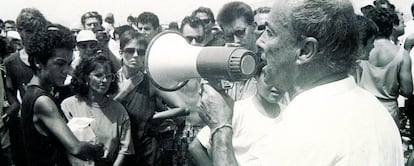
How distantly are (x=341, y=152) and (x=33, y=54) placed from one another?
7.41ft

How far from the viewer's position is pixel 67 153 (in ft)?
9.95

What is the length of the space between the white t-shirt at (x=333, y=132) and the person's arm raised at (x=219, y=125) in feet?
1.84

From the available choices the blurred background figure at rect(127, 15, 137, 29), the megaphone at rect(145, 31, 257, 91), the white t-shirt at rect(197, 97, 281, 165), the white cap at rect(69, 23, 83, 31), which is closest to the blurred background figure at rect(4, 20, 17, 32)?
the blurred background figure at rect(127, 15, 137, 29)

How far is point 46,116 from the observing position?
286 centimetres

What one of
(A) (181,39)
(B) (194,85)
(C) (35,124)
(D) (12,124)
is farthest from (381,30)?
(D) (12,124)

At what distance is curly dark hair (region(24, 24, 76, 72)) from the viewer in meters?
3.12

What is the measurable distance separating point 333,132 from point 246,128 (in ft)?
4.58

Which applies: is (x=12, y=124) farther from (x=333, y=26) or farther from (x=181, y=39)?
(x=333, y=26)

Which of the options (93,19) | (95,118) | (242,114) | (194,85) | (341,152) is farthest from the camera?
(93,19)

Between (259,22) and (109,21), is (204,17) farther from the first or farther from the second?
(109,21)

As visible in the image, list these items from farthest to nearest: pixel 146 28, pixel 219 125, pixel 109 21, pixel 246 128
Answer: pixel 109 21 → pixel 146 28 → pixel 246 128 → pixel 219 125

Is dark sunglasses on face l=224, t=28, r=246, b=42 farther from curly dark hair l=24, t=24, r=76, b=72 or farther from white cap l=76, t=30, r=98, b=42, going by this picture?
curly dark hair l=24, t=24, r=76, b=72

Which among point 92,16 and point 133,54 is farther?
point 92,16

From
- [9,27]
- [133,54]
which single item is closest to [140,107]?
[133,54]
